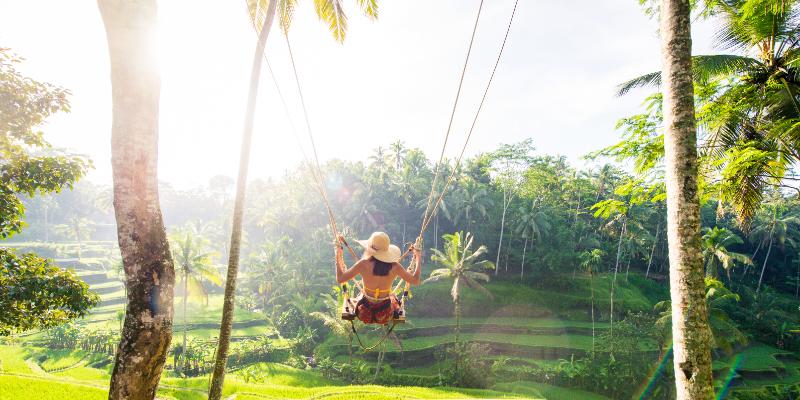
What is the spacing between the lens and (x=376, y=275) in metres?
4.96

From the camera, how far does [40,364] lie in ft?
80.8

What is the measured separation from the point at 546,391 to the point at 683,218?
23220 mm

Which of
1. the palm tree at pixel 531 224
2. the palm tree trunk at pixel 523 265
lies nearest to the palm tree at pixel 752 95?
the palm tree at pixel 531 224

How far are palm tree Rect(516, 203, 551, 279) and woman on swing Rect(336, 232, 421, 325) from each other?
33.3 metres

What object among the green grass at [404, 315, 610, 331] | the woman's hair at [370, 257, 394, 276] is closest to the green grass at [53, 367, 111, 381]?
the green grass at [404, 315, 610, 331]

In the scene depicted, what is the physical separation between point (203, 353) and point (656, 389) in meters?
30.6

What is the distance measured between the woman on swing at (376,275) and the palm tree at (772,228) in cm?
5234

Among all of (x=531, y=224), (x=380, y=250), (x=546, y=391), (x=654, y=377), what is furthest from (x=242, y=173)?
(x=531, y=224)

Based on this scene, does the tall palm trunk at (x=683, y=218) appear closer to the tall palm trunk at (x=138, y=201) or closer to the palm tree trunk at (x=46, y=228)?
the tall palm trunk at (x=138, y=201)

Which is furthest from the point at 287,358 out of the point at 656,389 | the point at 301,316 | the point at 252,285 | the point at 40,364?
the point at 656,389

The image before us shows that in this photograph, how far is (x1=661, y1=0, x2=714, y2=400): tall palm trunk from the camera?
3070 mm

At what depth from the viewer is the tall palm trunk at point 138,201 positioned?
10.3ft

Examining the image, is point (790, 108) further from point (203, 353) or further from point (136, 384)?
point (203, 353)

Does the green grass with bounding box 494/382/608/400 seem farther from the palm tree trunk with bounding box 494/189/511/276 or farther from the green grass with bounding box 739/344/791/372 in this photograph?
the palm tree trunk with bounding box 494/189/511/276
